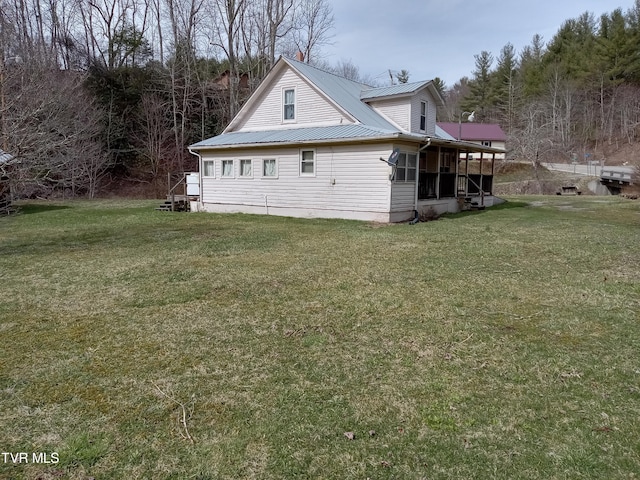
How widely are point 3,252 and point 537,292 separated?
998 centimetres

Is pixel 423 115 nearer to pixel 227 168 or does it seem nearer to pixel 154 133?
pixel 227 168

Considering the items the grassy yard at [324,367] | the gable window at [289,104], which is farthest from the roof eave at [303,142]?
the grassy yard at [324,367]

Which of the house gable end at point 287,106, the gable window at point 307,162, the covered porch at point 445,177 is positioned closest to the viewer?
the gable window at point 307,162

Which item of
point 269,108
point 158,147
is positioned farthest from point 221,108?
point 269,108

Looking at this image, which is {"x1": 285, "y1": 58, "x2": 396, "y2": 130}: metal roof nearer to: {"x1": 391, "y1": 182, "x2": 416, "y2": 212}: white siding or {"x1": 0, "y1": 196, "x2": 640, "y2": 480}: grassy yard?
{"x1": 391, "y1": 182, "x2": 416, "y2": 212}: white siding

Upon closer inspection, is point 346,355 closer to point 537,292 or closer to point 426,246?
point 537,292

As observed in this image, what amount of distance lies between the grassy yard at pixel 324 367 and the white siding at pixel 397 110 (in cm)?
892

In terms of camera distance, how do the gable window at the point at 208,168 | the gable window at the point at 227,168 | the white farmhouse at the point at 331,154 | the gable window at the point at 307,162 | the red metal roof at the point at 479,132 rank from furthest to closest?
1. the red metal roof at the point at 479,132
2. the gable window at the point at 208,168
3. the gable window at the point at 227,168
4. the gable window at the point at 307,162
5. the white farmhouse at the point at 331,154

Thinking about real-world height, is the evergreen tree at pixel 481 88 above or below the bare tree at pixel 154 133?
above

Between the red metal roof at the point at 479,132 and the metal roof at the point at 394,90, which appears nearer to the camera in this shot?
the metal roof at the point at 394,90

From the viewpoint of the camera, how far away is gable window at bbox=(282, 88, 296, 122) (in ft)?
54.1

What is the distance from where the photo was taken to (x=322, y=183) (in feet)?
47.5

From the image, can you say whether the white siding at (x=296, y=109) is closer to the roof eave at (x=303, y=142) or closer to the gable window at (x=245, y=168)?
the roof eave at (x=303, y=142)

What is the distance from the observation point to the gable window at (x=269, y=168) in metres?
15.6
